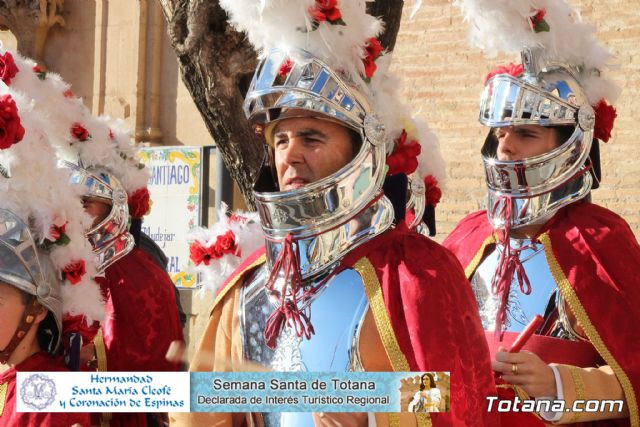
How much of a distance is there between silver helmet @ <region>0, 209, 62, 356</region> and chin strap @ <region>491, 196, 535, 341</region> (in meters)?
1.52

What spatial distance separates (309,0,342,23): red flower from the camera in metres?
3.12

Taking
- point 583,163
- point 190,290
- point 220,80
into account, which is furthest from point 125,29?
point 583,163

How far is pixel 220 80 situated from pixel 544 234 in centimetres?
152

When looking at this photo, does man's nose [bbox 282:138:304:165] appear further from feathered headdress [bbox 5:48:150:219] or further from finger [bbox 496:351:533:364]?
feathered headdress [bbox 5:48:150:219]

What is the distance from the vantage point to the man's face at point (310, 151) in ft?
10.1

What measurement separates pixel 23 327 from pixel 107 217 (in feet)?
5.42

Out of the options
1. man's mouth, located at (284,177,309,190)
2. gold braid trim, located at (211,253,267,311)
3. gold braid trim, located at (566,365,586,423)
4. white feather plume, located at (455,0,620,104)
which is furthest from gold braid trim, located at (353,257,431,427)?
white feather plume, located at (455,0,620,104)

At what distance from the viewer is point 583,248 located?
12.6 feet

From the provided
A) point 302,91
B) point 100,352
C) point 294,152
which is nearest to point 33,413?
point 294,152

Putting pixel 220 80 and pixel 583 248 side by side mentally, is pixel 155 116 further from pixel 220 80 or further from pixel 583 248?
pixel 583 248

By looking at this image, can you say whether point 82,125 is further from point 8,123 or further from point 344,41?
point 344,41

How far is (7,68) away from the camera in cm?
370

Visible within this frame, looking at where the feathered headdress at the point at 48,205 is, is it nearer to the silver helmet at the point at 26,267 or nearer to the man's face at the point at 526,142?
the silver helmet at the point at 26,267

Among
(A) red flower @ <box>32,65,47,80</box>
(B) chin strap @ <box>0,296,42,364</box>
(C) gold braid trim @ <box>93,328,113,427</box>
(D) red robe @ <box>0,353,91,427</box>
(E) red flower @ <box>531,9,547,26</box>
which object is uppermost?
(E) red flower @ <box>531,9,547,26</box>
